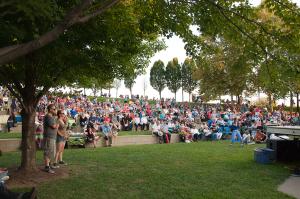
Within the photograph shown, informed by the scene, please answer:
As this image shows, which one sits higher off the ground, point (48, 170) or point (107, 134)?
point (107, 134)

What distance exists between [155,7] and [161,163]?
5580 mm

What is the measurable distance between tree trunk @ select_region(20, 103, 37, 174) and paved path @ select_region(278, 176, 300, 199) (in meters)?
6.99

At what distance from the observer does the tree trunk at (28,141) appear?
11266mm

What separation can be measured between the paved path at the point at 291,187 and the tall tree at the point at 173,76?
73871mm

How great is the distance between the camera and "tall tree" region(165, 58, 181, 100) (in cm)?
8462

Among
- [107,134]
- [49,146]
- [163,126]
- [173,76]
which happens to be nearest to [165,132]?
[163,126]

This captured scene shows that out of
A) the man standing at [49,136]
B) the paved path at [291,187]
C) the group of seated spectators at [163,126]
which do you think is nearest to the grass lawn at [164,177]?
the paved path at [291,187]

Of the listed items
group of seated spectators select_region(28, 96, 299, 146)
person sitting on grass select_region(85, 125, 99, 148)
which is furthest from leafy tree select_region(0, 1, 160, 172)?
group of seated spectators select_region(28, 96, 299, 146)

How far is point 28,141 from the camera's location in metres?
11.4

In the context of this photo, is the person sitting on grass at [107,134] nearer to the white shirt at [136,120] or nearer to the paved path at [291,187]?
the white shirt at [136,120]

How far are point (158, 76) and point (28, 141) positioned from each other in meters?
77.6

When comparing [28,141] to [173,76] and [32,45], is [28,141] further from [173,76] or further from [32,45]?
[173,76]

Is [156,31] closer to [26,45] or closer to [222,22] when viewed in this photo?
[222,22]

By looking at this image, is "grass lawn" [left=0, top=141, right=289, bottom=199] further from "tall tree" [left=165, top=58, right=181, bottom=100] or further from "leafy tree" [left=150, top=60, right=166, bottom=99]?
"leafy tree" [left=150, top=60, right=166, bottom=99]
